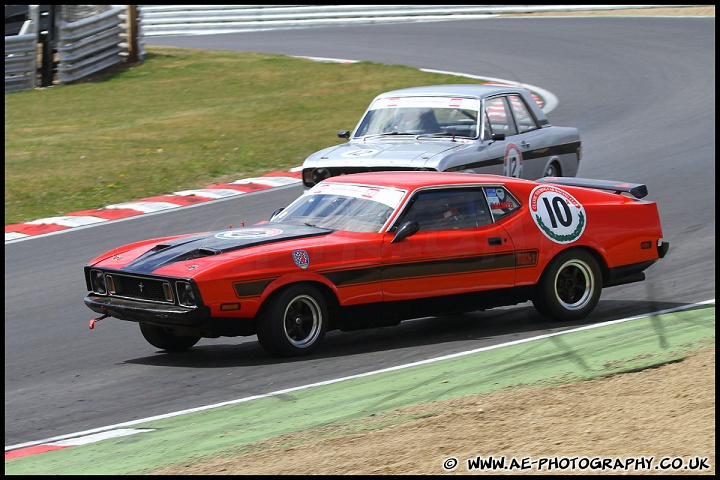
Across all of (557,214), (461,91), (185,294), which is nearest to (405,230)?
(557,214)

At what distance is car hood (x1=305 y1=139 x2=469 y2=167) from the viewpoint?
36.6 ft

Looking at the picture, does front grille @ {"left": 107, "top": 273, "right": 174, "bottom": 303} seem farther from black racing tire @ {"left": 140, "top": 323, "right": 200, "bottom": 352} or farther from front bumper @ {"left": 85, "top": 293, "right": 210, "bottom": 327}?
black racing tire @ {"left": 140, "top": 323, "right": 200, "bottom": 352}

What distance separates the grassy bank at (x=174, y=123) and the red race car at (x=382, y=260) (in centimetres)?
628

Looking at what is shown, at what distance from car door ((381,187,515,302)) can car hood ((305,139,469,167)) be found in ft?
8.12

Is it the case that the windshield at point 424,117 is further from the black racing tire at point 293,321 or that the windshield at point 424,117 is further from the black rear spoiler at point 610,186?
the black racing tire at point 293,321

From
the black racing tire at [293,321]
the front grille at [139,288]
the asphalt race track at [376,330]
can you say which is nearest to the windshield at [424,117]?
the asphalt race track at [376,330]

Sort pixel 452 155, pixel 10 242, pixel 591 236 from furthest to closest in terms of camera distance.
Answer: pixel 10 242
pixel 452 155
pixel 591 236

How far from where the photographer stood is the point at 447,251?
8352mm

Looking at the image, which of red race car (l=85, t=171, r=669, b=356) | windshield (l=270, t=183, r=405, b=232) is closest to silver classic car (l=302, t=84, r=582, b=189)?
red race car (l=85, t=171, r=669, b=356)

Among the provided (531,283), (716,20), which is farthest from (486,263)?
(716,20)

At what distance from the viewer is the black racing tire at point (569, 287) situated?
8734mm

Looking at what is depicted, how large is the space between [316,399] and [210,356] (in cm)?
158

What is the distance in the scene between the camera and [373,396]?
271 inches

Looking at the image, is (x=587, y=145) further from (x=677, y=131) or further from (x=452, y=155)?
(x=452, y=155)
